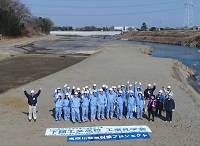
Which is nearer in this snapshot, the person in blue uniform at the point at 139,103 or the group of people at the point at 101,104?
the group of people at the point at 101,104

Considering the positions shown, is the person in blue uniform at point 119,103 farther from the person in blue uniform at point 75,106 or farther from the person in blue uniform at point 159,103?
the person in blue uniform at point 75,106

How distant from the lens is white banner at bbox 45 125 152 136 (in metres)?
11.7

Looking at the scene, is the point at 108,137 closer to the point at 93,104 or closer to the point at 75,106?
the point at 93,104

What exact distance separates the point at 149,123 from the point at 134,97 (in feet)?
4.88

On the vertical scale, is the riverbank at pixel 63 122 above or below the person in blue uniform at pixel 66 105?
below

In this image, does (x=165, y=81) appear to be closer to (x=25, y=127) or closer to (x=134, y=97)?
(x=134, y=97)

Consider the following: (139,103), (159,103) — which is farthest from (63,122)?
(159,103)

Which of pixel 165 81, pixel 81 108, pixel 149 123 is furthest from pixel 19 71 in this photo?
pixel 149 123

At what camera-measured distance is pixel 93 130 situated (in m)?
12.0

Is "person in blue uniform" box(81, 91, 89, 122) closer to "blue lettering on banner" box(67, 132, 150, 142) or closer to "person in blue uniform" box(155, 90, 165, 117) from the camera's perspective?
"blue lettering on banner" box(67, 132, 150, 142)

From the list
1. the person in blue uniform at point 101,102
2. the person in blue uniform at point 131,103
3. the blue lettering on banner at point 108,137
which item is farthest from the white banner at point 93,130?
the person in blue uniform at point 131,103

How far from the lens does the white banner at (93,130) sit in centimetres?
1174

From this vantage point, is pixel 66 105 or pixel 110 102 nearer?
pixel 66 105

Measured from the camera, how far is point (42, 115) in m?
14.1
